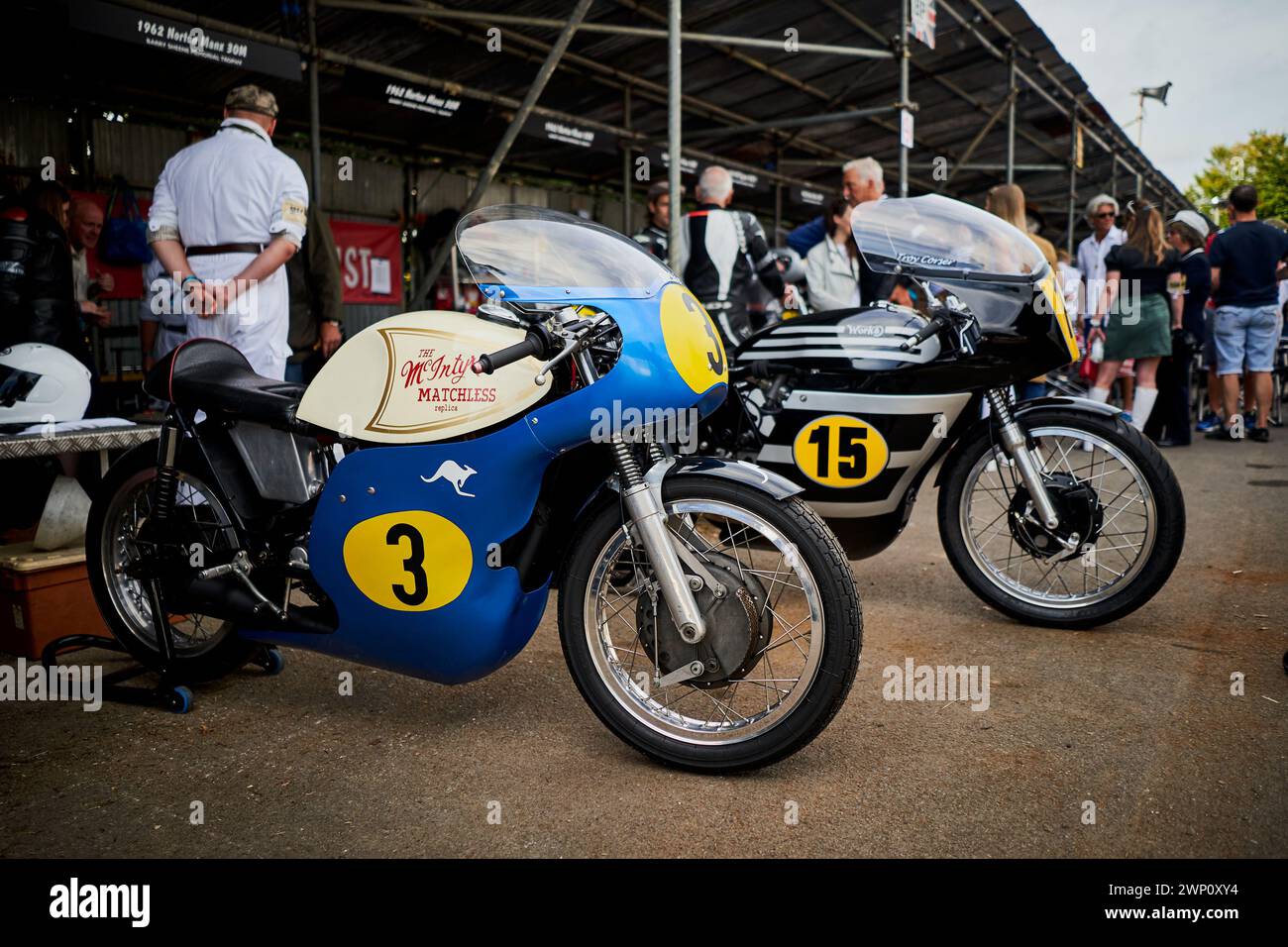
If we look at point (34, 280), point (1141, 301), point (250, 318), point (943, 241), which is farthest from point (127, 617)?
point (1141, 301)

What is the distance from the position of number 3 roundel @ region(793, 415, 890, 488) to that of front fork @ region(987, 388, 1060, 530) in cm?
39

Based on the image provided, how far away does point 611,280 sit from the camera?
91.3 inches

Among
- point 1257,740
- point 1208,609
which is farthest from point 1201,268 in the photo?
point 1257,740

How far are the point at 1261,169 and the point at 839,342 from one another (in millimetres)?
36536

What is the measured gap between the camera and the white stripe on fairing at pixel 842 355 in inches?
140

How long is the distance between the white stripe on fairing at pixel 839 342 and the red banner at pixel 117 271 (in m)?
6.40

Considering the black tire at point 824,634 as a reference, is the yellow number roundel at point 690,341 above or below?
above

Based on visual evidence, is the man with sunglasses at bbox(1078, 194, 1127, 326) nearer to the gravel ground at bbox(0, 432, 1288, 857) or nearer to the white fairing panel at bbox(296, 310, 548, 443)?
the gravel ground at bbox(0, 432, 1288, 857)

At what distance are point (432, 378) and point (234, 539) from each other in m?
0.88

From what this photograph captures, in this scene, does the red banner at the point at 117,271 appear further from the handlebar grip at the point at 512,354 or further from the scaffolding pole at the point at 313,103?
the handlebar grip at the point at 512,354

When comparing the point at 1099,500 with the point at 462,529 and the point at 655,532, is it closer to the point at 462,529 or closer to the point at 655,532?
the point at 655,532

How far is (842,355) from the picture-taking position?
3621 mm

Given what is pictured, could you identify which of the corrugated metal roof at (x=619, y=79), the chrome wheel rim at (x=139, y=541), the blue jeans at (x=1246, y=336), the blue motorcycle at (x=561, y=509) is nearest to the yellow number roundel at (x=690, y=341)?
the blue motorcycle at (x=561, y=509)

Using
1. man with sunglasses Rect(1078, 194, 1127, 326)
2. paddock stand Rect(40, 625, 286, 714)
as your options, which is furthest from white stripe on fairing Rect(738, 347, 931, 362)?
man with sunglasses Rect(1078, 194, 1127, 326)
